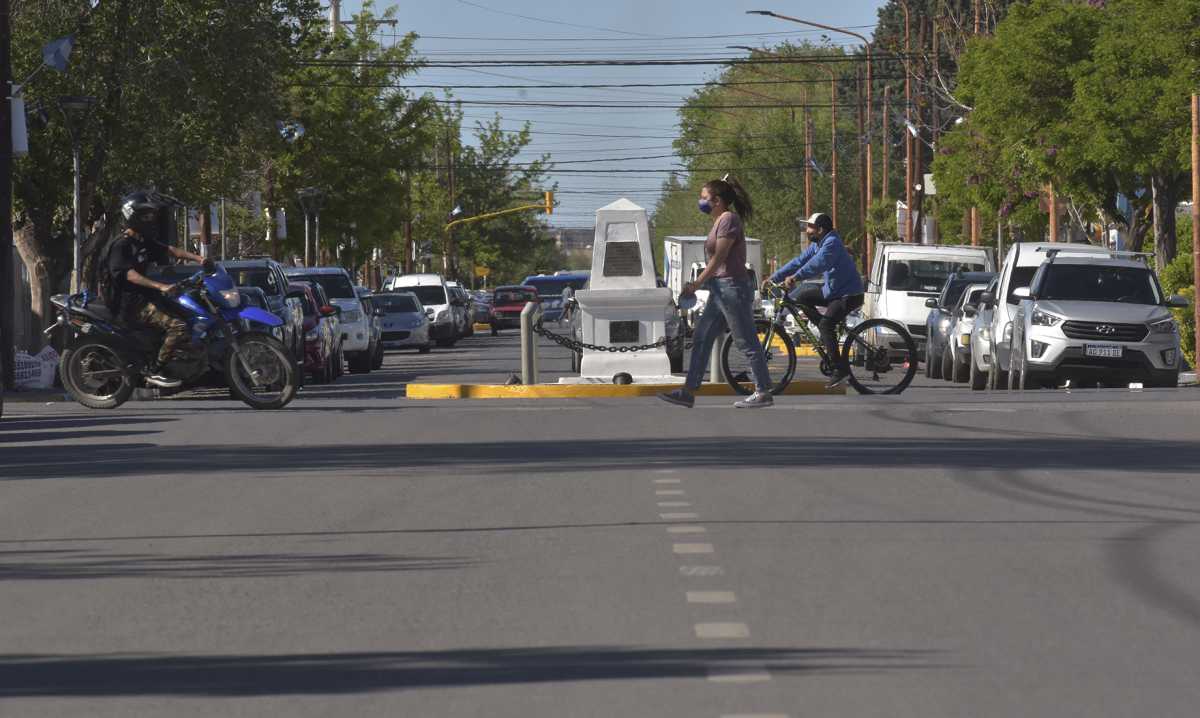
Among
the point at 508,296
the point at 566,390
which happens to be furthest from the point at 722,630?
the point at 508,296

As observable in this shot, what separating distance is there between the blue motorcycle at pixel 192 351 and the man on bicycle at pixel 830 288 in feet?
16.8

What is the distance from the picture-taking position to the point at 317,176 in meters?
76.1

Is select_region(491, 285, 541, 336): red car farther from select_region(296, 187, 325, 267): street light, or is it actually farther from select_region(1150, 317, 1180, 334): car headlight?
select_region(1150, 317, 1180, 334): car headlight

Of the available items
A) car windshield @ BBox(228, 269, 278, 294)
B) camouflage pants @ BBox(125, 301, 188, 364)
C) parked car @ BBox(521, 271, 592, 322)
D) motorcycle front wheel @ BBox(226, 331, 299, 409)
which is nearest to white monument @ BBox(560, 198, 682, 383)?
car windshield @ BBox(228, 269, 278, 294)

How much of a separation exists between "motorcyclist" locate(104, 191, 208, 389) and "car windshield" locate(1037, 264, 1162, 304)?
35.6 feet

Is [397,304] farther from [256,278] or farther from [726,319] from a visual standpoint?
[726,319]

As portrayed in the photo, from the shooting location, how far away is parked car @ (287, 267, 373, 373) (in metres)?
40.8

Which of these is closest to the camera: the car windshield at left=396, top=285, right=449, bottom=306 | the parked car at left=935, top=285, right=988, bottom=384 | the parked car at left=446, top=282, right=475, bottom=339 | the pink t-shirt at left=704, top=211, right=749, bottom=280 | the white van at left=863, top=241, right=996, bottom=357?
the pink t-shirt at left=704, top=211, right=749, bottom=280

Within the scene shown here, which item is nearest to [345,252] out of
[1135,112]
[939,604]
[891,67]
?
[891,67]

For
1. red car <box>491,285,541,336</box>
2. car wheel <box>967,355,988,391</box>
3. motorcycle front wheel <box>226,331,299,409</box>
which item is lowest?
red car <box>491,285,541,336</box>

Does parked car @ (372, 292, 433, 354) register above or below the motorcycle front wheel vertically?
below

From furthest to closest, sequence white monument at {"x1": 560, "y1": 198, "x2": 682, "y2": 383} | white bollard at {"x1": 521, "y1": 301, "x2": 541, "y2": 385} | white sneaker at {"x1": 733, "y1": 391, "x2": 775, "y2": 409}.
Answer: white monument at {"x1": 560, "y1": 198, "x2": 682, "y2": 383} < white bollard at {"x1": 521, "y1": 301, "x2": 541, "y2": 385} < white sneaker at {"x1": 733, "y1": 391, "x2": 775, "y2": 409}

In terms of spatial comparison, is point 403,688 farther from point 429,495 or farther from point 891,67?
point 891,67

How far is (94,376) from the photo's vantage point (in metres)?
22.1
